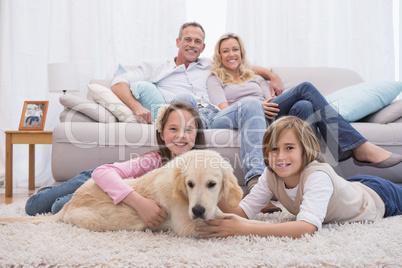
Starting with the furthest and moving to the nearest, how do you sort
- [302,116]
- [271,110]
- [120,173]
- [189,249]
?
[271,110], [302,116], [120,173], [189,249]

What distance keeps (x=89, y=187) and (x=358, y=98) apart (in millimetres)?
2335

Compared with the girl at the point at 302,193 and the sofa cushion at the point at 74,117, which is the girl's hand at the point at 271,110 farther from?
the sofa cushion at the point at 74,117

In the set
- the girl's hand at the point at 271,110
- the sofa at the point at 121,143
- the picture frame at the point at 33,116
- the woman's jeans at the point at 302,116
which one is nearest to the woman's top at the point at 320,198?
the woman's jeans at the point at 302,116

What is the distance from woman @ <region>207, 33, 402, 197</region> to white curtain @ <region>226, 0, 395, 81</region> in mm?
1185

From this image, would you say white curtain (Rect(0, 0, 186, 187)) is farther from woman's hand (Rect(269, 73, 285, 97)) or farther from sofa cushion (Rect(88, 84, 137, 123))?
woman's hand (Rect(269, 73, 285, 97))

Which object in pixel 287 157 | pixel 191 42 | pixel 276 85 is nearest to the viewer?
pixel 287 157

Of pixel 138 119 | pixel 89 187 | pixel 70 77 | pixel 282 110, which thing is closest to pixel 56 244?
pixel 89 187

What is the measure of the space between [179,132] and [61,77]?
2396 millimetres

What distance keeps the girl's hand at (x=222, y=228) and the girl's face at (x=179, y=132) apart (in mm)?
534

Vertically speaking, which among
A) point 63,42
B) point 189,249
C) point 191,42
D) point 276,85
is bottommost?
point 189,249

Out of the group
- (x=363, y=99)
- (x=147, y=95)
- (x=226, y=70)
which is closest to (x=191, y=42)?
(x=226, y=70)

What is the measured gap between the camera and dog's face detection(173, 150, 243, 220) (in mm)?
1305

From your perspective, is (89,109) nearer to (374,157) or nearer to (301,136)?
(301,136)

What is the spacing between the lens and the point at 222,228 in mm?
1416
